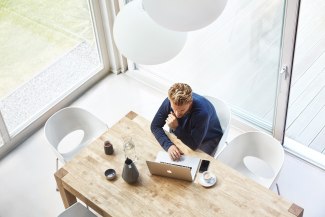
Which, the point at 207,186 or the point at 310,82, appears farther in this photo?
the point at 310,82

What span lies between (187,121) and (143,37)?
1.60m

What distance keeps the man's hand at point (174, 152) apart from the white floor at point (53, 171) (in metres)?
1.27

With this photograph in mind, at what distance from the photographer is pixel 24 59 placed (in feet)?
17.8

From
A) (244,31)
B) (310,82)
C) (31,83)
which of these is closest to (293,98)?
(310,82)

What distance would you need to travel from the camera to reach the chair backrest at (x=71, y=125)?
4.71 m

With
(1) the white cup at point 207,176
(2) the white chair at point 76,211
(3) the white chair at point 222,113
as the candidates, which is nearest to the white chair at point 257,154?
(3) the white chair at point 222,113

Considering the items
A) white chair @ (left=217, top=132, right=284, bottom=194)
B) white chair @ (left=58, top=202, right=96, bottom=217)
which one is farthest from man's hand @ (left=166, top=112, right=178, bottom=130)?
white chair @ (left=58, top=202, right=96, bottom=217)

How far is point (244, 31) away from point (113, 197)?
201 cm

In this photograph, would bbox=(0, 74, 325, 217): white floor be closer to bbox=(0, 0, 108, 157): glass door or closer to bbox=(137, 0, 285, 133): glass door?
bbox=(0, 0, 108, 157): glass door

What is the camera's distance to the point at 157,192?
12.6 feet

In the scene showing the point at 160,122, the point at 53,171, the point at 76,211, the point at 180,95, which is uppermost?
the point at 180,95

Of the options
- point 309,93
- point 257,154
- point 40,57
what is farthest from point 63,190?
point 309,93

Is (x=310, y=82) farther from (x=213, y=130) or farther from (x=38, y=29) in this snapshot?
(x=38, y=29)

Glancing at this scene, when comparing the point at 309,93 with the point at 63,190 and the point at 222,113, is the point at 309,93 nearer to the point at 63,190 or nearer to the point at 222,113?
the point at 222,113
